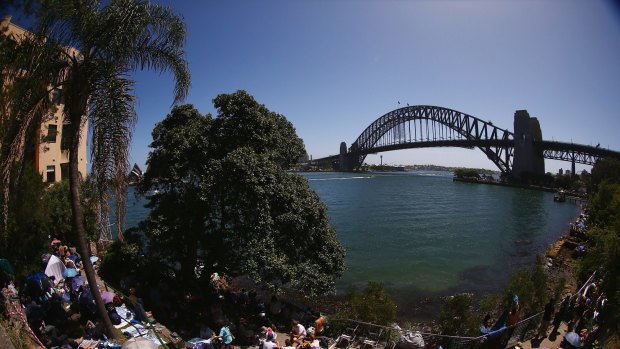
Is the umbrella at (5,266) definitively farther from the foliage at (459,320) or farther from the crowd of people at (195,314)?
the foliage at (459,320)

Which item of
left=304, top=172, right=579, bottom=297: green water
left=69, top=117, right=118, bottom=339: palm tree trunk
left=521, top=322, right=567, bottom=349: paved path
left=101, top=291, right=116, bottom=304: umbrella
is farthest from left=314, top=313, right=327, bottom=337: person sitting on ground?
left=304, top=172, right=579, bottom=297: green water

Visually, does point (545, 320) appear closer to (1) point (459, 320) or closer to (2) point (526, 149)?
(1) point (459, 320)

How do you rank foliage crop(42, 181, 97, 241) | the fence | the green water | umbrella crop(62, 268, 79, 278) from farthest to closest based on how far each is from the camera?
the green water
foliage crop(42, 181, 97, 241)
umbrella crop(62, 268, 79, 278)
the fence

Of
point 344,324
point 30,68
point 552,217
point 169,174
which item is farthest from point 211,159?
point 552,217

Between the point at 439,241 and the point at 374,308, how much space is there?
19.1m

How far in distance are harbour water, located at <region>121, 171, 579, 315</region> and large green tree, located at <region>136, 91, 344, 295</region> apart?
3.75 m

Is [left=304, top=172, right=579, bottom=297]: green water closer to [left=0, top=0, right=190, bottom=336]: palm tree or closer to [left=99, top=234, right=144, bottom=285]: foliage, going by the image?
[left=99, top=234, right=144, bottom=285]: foliage

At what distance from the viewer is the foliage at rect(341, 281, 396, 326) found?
10.7 metres

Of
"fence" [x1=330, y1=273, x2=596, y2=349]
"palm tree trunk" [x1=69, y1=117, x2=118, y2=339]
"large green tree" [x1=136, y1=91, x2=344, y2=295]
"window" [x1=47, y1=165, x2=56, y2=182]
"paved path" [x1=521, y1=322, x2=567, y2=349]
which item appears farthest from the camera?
"window" [x1=47, y1=165, x2=56, y2=182]

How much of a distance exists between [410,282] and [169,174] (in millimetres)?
13030

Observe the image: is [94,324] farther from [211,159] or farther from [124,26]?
[124,26]

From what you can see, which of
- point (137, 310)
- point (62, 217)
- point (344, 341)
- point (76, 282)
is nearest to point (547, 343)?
point (344, 341)

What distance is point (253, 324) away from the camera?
1156 centimetres

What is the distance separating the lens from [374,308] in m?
10.8
